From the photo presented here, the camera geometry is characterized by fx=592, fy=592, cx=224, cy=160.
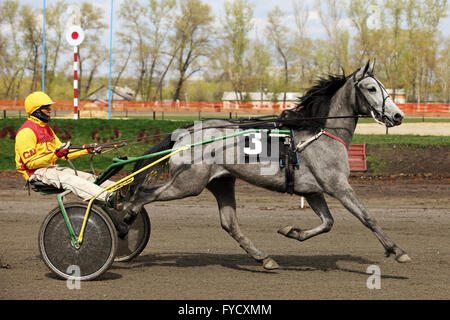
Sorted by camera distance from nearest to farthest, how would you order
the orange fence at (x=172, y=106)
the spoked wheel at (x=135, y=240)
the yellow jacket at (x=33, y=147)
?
the yellow jacket at (x=33, y=147), the spoked wheel at (x=135, y=240), the orange fence at (x=172, y=106)

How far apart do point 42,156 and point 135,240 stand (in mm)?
1304

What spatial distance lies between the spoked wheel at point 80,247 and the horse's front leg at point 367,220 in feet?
6.81

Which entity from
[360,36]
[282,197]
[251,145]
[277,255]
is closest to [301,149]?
[251,145]

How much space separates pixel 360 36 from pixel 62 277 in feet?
155

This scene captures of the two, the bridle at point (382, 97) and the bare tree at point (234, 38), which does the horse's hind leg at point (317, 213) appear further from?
the bare tree at point (234, 38)

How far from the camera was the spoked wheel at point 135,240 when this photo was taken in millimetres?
5941

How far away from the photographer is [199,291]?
4.84 m

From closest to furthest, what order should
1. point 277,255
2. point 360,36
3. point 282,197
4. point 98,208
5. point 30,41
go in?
1. point 98,208
2. point 277,255
3. point 282,197
4. point 360,36
5. point 30,41

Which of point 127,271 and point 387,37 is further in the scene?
point 387,37

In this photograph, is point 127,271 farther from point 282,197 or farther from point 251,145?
point 282,197

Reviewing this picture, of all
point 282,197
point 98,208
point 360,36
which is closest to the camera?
point 98,208

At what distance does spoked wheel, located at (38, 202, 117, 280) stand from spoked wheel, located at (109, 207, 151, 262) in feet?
2.62

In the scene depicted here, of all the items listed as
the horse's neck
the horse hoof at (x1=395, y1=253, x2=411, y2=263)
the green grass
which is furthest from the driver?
the green grass

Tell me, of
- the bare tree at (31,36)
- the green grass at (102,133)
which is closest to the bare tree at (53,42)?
the bare tree at (31,36)
